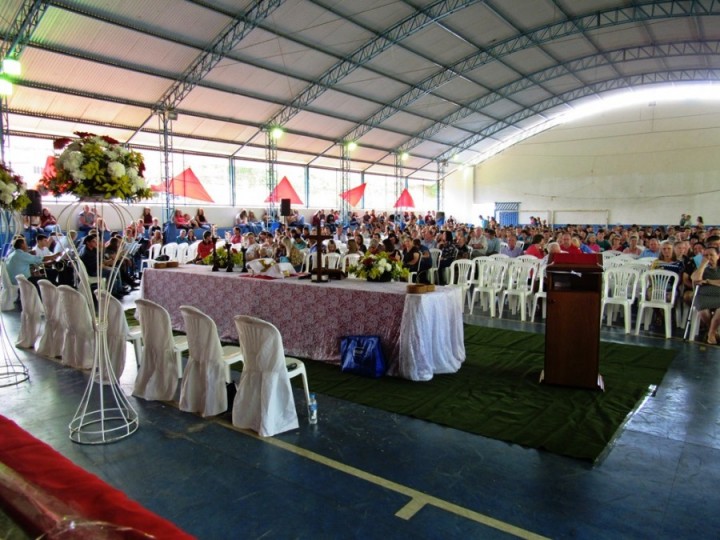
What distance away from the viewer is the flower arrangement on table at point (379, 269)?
5184mm

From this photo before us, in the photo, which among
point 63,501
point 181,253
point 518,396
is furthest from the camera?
point 181,253

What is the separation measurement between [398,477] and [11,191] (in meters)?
3.70

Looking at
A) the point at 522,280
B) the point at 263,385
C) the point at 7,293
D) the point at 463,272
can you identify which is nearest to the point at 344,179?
the point at 463,272

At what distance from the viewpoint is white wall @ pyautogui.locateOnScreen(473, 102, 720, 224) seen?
20125mm

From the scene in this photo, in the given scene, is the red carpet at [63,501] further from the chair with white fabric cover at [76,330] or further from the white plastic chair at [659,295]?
the white plastic chair at [659,295]

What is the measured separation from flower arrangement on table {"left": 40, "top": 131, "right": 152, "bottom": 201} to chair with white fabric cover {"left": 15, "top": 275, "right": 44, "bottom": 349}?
3.20 metres

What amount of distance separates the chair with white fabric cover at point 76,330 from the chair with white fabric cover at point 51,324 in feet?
0.58

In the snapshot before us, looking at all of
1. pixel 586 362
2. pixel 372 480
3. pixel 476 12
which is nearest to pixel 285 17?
pixel 476 12

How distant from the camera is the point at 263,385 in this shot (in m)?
3.47

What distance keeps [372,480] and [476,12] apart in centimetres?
1399

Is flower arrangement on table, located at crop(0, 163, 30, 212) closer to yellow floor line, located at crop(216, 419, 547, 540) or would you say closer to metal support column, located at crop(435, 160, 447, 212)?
yellow floor line, located at crop(216, 419, 547, 540)

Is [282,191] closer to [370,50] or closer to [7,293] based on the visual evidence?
[370,50]

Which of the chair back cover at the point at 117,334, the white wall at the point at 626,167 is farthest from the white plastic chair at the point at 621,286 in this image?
the white wall at the point at 626,167

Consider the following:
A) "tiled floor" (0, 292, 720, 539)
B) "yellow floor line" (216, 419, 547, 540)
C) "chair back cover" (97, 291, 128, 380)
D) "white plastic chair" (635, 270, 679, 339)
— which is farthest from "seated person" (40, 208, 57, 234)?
"white plastic chair" (635, 270, 679, 339)
